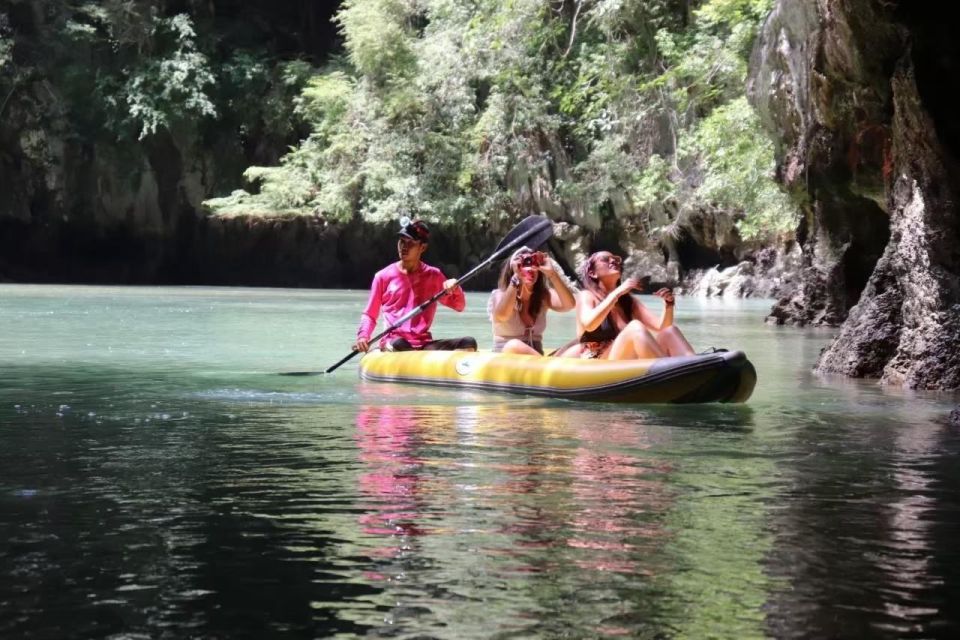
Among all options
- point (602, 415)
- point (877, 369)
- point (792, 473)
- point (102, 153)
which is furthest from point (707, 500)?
point (102, 153)

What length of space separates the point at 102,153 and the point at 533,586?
3775 cm

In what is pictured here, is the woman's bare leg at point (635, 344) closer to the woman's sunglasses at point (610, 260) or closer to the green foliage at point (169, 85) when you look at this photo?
the woman's sunglasses at point (610, 260)

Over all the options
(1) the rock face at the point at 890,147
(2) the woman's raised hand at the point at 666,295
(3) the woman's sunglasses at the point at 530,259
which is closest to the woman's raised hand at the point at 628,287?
(2) the woman's raised hand at the point at 666,295

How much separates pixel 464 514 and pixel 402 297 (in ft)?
21.1

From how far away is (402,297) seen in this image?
1145 centimetres

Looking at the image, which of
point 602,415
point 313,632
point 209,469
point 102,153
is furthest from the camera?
point 102,153

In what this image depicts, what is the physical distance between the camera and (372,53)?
118 feet

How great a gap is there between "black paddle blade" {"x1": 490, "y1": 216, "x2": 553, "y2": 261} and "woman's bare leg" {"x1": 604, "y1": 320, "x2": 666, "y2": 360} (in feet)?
5.26

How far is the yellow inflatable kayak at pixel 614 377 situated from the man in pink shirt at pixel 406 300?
1.00 m

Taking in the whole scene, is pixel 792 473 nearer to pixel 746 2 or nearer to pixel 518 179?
pixel 746 2

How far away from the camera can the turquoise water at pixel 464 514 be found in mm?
3730

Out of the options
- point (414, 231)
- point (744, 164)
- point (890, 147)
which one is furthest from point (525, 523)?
point (744, 164)

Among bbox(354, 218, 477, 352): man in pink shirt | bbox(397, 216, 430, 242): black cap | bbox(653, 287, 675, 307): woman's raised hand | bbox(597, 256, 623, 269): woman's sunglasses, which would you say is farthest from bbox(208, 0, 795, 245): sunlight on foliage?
bbox(653, 287, 675, 307): woman's raised hand

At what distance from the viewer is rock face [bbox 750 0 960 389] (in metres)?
9.97
